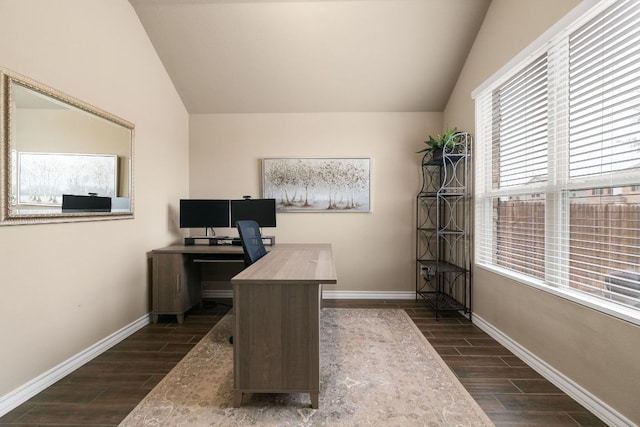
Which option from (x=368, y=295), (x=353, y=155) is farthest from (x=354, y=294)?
(x=353, y=155)

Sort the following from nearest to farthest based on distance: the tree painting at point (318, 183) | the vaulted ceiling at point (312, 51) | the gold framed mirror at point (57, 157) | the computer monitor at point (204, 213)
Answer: the gold framed mirror at point (57, 157)
the vaulted ceiling at point (312, 51)
the computer monitor at point (204, 213)
the tree painting at point (318, 183)

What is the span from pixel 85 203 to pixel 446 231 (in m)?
3.25

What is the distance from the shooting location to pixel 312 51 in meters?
3.02

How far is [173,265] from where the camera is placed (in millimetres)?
2879

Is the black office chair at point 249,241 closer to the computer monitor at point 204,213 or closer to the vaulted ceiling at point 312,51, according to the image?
the computer monitor at point 204,213

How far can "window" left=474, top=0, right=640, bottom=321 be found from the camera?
151 cm

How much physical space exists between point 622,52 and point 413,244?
2.50 meters

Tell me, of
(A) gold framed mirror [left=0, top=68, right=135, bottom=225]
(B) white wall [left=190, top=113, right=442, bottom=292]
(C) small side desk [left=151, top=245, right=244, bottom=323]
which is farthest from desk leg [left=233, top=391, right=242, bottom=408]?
(B) white wall [left=190, top=113, right=442, bottom=292]

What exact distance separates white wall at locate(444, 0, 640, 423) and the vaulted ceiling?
358 millimetres

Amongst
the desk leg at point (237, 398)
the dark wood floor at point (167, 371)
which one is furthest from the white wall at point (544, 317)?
the desk leg at point (237, 398)

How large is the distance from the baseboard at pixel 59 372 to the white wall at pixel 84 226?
4cm

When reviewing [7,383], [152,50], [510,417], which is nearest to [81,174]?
[7,383]

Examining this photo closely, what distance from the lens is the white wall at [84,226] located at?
1.71 m

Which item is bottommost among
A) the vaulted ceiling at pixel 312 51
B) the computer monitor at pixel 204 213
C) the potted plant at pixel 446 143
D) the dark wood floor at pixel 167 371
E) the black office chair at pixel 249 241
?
the dark wood floor at pixel 167 371
